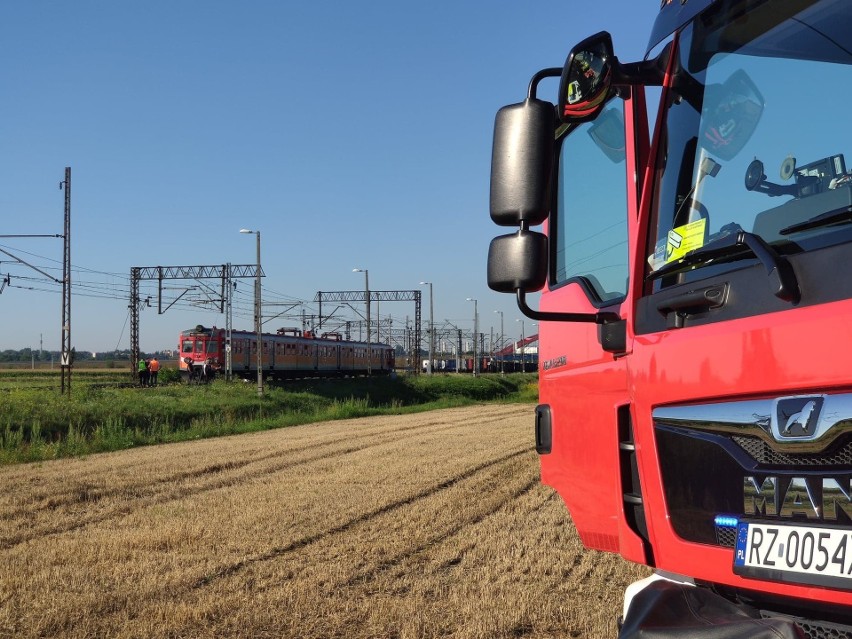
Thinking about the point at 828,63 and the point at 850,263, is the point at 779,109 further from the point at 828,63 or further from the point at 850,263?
the point at 850,263

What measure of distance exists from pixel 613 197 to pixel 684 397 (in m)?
1.08

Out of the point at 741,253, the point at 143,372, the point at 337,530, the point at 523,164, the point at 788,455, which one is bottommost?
the point at 337,530

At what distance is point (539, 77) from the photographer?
3207mm

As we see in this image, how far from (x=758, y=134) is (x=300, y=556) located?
16.9 feet

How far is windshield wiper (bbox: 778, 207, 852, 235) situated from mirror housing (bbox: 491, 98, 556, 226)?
0.81 meters

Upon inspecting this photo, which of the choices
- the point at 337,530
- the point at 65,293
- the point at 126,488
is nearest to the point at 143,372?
the point at 65,293

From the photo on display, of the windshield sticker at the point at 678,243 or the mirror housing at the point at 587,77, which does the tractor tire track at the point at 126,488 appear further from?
the windshield sticker at the point at 678,243

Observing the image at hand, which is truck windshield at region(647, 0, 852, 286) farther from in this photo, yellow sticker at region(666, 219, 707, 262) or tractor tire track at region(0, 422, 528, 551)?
tractor tire track at region(0, 422, 528, 551)

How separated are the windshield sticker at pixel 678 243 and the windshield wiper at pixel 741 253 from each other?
0.02 m

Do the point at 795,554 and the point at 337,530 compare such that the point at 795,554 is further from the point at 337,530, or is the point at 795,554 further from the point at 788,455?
the point at 337,530

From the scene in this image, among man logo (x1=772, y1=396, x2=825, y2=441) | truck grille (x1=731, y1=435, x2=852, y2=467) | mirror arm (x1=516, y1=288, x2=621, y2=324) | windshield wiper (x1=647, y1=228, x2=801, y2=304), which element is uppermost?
windshield wiper (x1=647, y1=228, x2=801, y2=304)

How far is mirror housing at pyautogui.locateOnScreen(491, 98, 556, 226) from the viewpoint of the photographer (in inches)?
117

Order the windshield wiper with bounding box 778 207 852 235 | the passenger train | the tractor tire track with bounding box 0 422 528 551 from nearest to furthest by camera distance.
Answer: the windshield wiper with bounding box 778 207 852 235 → the tractor tire track with bounding box 0 422 528 551 → the passenger train

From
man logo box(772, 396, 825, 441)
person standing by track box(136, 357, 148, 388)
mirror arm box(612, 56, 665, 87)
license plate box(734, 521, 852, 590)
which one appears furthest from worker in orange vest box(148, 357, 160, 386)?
man logo box(772, 396, 825, 441)
